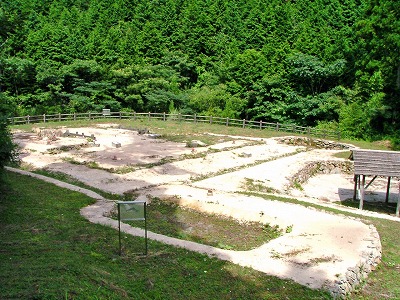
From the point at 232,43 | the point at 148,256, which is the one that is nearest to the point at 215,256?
the point at 148,256

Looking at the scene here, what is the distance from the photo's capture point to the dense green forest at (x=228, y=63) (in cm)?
3950

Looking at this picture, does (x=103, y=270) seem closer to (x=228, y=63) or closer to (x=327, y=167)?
(x=327, y=167)

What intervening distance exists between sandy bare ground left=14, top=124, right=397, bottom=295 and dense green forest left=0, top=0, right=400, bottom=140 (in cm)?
1153

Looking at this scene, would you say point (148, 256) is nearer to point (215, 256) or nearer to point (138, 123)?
point (215, 256)

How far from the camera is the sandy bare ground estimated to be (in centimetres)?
1174

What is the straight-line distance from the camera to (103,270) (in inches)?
406

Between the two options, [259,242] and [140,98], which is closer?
[259,242]

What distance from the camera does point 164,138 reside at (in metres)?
33.2

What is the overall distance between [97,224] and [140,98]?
3506 cm

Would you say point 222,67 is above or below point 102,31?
below

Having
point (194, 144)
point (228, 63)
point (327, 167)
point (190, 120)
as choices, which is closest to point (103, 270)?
point (194, 144)

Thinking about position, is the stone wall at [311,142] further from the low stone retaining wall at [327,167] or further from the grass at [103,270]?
the grass at [103,270]

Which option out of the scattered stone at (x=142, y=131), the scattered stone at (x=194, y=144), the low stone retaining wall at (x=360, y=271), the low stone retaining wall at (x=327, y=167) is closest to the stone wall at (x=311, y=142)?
the low stone retaining wall at (x=327, y=167)

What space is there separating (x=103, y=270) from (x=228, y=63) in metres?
41.6
